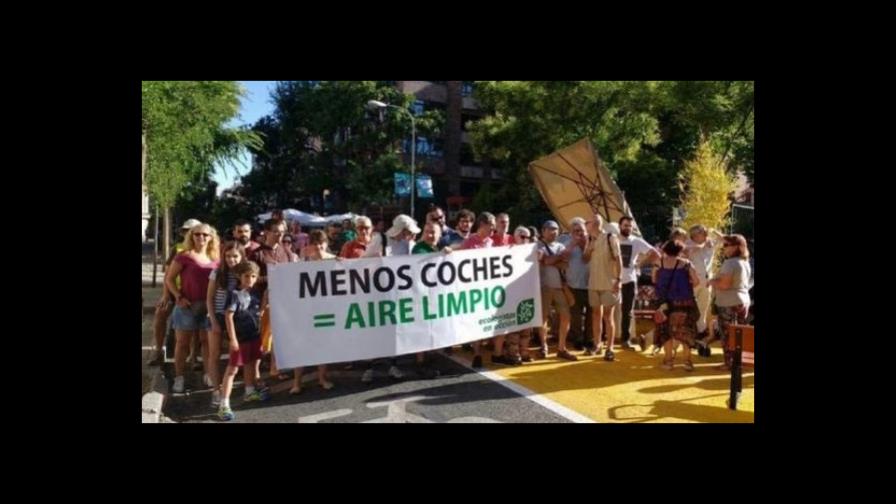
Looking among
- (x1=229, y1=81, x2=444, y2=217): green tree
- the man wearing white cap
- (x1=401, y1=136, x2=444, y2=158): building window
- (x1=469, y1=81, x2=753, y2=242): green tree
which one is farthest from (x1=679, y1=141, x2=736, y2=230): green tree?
(x1=401, y1=136, x2=444, y2=158): building window

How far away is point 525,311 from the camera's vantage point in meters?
6.84

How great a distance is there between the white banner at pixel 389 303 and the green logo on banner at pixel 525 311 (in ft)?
0.18

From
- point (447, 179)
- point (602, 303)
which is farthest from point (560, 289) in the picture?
point (447, 179)

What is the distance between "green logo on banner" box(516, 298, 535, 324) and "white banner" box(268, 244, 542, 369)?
0.05m

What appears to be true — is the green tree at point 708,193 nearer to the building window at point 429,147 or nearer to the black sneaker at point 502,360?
the black sneaker at point 502,360

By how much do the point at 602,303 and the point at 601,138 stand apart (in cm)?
1757

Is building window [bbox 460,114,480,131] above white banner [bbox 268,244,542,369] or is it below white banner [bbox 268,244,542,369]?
above

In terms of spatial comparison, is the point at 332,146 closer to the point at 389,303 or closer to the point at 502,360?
the point at 502,360

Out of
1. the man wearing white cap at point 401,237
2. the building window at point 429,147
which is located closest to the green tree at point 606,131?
the building window at point 429,147

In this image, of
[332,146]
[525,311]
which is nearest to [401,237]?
[525,311]

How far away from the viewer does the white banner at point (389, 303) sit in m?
5.52

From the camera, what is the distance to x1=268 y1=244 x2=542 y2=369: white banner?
5.52 meters

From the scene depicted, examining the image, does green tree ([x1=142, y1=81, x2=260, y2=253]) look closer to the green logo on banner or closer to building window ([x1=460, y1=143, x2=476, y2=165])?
the green logo on banner

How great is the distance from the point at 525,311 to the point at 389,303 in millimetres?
1754
